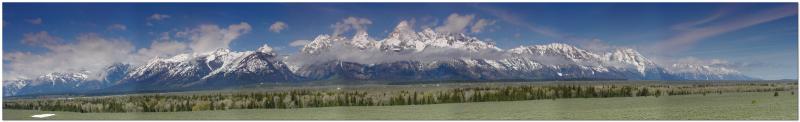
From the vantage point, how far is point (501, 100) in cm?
4397

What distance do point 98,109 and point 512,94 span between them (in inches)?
887

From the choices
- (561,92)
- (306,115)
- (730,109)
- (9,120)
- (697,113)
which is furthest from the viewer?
(561,92)

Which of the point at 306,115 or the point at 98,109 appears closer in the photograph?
the point at 306,115

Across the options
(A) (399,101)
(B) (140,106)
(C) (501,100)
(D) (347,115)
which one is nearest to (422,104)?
(A) (399,101)

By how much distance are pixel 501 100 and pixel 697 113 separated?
1727cm

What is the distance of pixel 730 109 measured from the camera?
29.2m

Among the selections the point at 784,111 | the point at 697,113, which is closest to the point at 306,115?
the point at 697,113

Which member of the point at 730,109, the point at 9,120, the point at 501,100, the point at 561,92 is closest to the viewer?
the point at 730,109

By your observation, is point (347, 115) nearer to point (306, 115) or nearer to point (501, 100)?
point (306, 115)

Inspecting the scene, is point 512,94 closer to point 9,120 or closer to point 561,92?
point 561,92

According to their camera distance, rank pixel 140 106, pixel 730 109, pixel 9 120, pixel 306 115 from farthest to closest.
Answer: pixel 140 106 → pixel 9 120 → pixel 306 115 → pixel 730 109

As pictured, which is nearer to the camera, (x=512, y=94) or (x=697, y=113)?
(x=697, y=113)

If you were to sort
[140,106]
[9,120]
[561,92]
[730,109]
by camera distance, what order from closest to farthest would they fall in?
1. [730,109]
2. [9,120]
3. [140,106]
4. [561,92]

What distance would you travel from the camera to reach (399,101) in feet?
142
